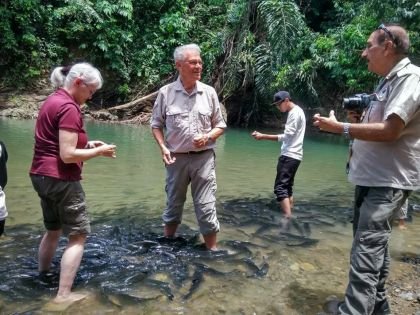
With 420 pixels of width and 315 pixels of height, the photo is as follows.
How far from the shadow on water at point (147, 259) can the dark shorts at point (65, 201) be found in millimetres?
572

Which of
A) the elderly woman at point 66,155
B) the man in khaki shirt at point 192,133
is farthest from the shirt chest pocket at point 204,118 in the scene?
the elderly woman at point 66,155

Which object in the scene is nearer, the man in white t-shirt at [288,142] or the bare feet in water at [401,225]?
the bare feet in water at [401,225]

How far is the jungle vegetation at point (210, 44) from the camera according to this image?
19078 millimetres

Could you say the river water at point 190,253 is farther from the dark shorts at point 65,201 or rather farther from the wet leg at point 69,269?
the dark shorts at point 65,201

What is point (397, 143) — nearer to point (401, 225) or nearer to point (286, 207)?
point (401, 225)

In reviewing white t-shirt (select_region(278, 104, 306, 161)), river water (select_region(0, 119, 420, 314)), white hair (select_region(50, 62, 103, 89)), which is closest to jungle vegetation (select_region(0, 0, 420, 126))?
river water (select_region(0, 119, 420, 314))

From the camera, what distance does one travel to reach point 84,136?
337 centimetres

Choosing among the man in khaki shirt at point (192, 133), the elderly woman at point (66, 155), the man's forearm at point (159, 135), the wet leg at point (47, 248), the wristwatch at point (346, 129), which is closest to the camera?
the wristwatch at point (346, 129)

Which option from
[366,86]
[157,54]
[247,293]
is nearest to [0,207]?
[247,293]

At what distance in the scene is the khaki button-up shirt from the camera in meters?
4.43

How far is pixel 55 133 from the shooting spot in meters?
3.27

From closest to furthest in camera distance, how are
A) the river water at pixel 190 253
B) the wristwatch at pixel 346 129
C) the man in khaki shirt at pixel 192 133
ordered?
the wristwatch at pixel 346 129
the river water at pixel 190 253
the man in khaki shirt at pixel 192 133

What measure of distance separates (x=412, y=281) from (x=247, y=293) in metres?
1.57

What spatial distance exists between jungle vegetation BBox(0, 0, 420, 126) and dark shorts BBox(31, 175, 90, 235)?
15581mm
